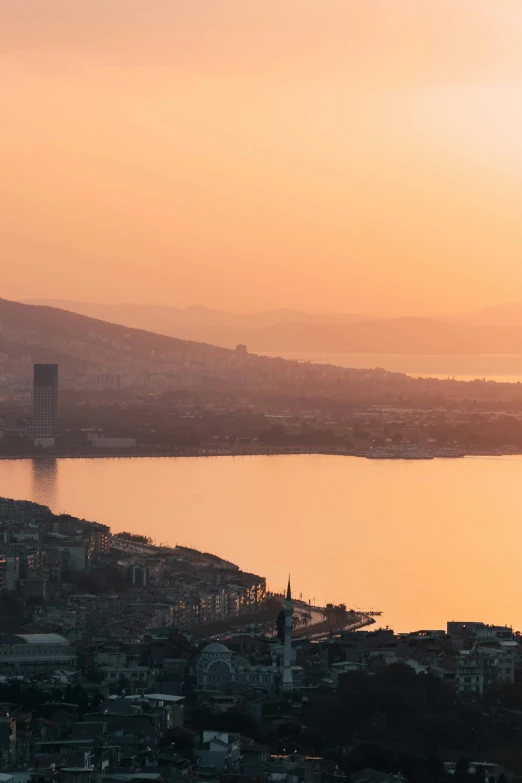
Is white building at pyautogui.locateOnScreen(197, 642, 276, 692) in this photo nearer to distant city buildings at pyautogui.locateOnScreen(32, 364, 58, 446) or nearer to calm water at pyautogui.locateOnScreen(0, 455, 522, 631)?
calm water at pyautogui.locateOnScreen(0, 455, 522, 631)

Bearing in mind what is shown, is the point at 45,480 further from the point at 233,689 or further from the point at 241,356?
the point at 241,356

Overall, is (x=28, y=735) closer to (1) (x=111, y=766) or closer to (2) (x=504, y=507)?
(1) (x=111, y=766)

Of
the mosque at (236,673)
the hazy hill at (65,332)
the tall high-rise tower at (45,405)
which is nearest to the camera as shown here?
the mosque at (236,673)

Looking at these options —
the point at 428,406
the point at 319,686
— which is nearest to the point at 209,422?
the point at 428,406

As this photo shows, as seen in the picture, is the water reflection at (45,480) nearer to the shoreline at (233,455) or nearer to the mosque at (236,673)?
the shoreline at (233,455)

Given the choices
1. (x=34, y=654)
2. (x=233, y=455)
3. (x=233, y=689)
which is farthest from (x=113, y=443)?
(x=233, y=689)

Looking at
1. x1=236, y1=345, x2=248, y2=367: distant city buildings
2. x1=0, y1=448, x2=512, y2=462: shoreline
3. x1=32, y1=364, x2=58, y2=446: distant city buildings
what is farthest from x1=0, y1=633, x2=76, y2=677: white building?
x1=236, y1=345, x2=248, y2=367: distant city buildings

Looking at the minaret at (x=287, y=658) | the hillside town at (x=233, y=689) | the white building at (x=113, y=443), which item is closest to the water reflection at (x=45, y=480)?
the white building at (x=113, y=443)
